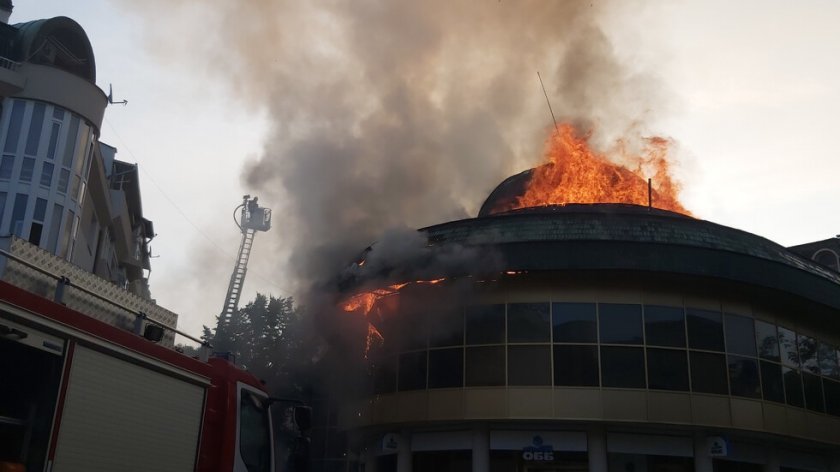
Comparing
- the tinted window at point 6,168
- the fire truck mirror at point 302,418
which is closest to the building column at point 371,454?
the fire truck mirror at point 302,418

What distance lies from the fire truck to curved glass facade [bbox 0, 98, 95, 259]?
1518 cm

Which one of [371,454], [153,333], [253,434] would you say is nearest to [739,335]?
[371,454]

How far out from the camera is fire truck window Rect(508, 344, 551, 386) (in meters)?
18.3

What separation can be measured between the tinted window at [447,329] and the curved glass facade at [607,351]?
27mm

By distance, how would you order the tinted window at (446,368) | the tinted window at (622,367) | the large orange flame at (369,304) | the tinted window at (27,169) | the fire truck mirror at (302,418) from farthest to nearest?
1. the tinted window at (27,169)
2. the large orange flame at (369,304)
3. the tinted window at (446,368)
4. the tinted window at (622,367)
5. the fire truck mirror at (302,418)

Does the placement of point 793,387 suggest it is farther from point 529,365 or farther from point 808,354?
point 529,365

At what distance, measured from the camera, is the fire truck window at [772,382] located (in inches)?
746

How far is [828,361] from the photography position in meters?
21.5

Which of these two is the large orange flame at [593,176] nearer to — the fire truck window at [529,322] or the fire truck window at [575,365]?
the fire truck window at [529,322]

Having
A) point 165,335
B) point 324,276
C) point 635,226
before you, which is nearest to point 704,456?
point 635,226

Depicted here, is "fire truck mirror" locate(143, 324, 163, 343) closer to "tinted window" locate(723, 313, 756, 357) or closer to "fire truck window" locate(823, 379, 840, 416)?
"tinted window" locate(723, 313, 756, 357)

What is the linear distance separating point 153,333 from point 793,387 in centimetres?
1781

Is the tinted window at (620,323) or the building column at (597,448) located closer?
the building column at (597,448)

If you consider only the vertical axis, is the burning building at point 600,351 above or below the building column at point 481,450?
above
